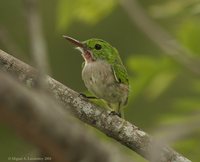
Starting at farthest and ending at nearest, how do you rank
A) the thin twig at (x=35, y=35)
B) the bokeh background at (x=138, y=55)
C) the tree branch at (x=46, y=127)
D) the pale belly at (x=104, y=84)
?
the pale belly at (x=104, y=84) < the bokeh background at (x=138, y=55) < the thin twig at (x=35, y=35) < the tree branch at (x=46, y=127)

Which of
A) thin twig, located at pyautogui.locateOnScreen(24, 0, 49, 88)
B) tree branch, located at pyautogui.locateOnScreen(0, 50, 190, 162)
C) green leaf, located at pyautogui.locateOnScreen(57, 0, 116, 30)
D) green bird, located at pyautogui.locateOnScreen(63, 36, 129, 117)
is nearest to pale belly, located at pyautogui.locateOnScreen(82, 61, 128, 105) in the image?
green bird, located at pyautogui.locateOnScreen(63, 36, 129, 117)

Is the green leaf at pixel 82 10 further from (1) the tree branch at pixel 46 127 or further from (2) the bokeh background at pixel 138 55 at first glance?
(1) the tree branch at pixel 46 127

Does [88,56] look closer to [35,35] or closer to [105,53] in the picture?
[105,53]

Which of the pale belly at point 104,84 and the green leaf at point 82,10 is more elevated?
the green leaf at point 82,10

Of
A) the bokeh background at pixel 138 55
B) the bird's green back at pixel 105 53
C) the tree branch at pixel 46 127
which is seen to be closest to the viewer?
the tree branch at pixel 46 127

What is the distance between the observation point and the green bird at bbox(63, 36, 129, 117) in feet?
11.2

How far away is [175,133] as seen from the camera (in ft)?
5.08

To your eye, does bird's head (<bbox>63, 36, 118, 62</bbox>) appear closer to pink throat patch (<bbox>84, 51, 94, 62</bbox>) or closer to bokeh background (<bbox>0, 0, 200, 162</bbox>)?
pink throat patch (<bbox>84, 51, 94, 62</bbox>)

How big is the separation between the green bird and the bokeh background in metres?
0.07

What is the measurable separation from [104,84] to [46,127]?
8.07 ft

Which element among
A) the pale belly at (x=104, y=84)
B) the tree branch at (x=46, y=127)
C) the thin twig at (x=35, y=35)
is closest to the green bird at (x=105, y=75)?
the pale belly at (x=104, y=84)

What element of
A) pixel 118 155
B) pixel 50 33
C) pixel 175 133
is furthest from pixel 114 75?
pixel 50 33

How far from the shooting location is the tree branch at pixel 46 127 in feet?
3.25

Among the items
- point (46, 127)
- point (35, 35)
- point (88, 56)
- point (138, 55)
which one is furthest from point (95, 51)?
point (46, 127)
